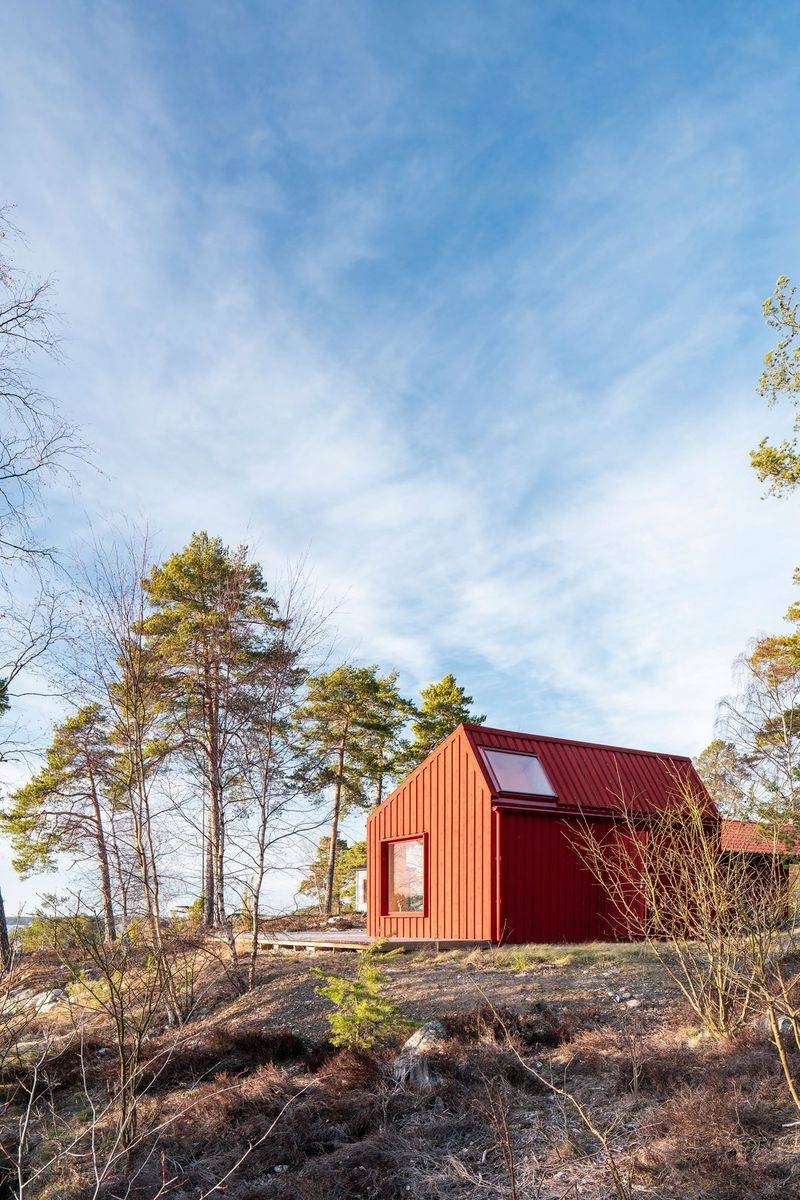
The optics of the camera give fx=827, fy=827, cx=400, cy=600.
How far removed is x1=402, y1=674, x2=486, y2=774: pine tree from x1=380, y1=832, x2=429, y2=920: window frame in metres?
13.2

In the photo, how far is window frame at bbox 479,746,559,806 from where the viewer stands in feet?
48.6

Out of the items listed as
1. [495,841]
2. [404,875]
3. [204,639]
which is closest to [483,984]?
[495,841]

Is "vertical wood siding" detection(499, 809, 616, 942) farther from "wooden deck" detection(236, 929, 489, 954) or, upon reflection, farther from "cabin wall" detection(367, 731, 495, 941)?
"wooden deck" detection(236, 929, 489, 954)

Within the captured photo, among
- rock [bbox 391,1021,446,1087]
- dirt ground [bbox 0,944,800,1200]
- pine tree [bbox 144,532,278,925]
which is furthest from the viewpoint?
pine tree [bbox 144,532,278,925]

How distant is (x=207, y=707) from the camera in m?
23.0

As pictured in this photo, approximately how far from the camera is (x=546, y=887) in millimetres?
14922

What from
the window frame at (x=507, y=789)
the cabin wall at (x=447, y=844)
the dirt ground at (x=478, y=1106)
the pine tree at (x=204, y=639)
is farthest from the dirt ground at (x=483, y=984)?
the pine tree at (x=204, y=639)

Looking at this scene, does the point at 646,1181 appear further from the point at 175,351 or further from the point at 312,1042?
the point at 175,351

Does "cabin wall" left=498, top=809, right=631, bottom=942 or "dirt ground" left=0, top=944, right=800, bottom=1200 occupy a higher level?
"cabin wall" left=498, top=809, right=631, bottom=942

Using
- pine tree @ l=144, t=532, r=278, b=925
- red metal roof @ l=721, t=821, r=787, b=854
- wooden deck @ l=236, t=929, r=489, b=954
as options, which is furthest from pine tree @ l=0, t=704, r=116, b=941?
red metal roof @ l=721, t=821, r=787, b=854

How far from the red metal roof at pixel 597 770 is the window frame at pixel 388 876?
2.48 m

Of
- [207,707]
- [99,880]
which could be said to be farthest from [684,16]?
[207,707]

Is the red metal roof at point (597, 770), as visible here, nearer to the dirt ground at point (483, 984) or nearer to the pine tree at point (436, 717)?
the dirt ground at point (483, 984)

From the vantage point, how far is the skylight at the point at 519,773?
15.1 m
